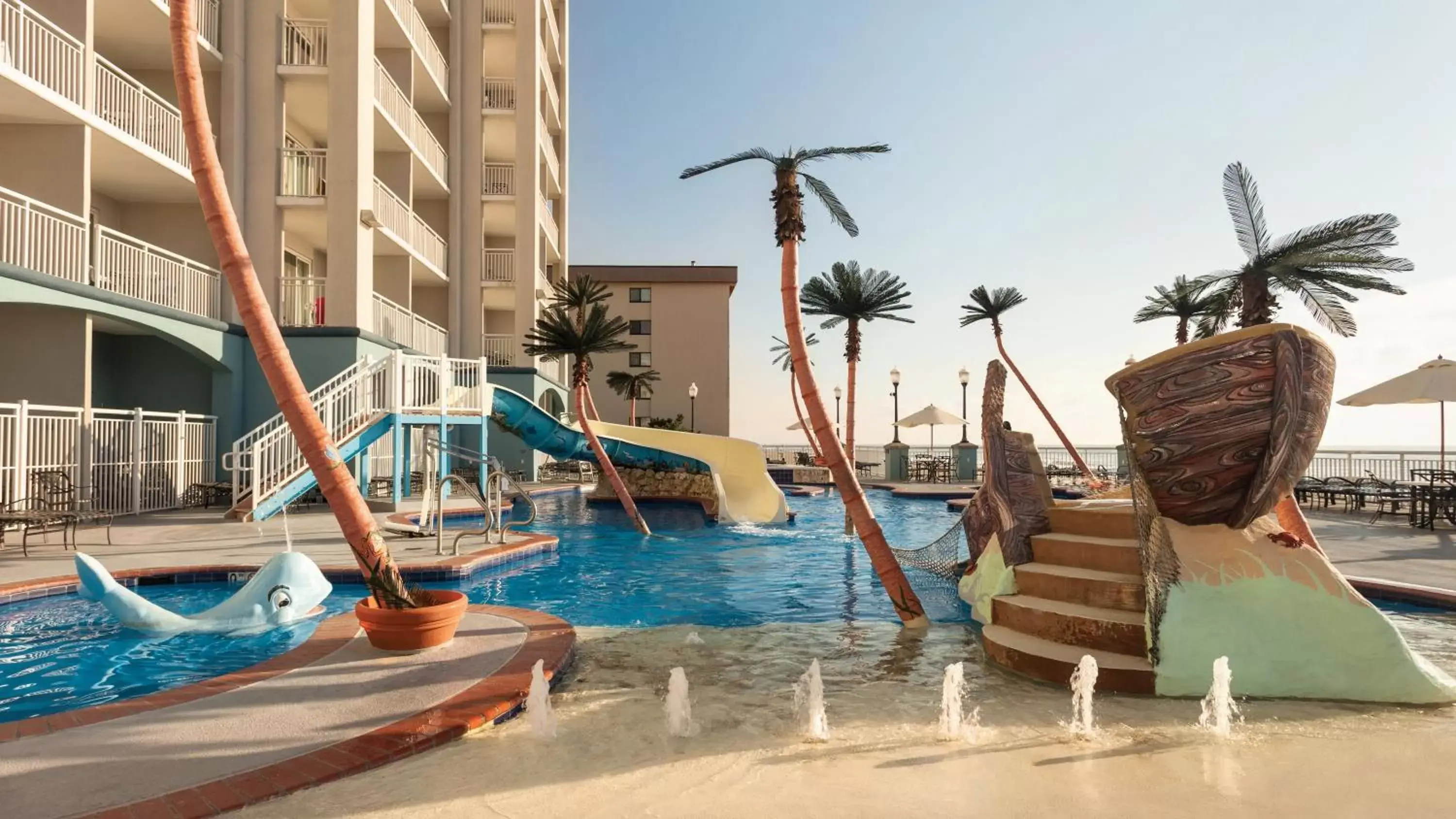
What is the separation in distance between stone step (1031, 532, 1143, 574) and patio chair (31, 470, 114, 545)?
442 inches

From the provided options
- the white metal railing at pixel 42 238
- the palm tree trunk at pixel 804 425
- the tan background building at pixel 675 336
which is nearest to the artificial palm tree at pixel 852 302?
the palm tree trunk at pixel 804 425

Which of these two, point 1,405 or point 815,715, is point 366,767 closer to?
point 815,715

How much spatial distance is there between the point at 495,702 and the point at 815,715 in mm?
1763

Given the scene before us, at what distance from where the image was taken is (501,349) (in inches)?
1104

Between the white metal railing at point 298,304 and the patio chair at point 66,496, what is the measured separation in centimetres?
561

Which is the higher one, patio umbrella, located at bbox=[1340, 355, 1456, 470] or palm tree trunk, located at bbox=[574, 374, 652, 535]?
patio umbrella, located at bbox=[1340, 355, 1456, 470]

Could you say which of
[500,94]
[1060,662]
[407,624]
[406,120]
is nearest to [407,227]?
[406,120]

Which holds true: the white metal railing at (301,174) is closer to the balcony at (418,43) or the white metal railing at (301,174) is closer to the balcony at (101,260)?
the balcony at (101,260)

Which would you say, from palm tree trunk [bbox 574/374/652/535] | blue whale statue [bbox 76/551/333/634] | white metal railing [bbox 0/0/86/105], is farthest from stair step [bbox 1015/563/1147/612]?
white metal railing [bbox 0/0/86/105]

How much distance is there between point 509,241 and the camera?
30.9 meters

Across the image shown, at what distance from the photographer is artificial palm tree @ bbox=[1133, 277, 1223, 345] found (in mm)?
20641

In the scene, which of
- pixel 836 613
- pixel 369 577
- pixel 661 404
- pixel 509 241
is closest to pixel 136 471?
pixel 369 577

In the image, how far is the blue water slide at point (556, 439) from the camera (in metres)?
16.9

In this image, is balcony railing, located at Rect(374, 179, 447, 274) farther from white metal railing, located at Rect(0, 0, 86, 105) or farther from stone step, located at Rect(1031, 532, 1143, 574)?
stone step, located at Rect(1031, 532, 1143, 574)
